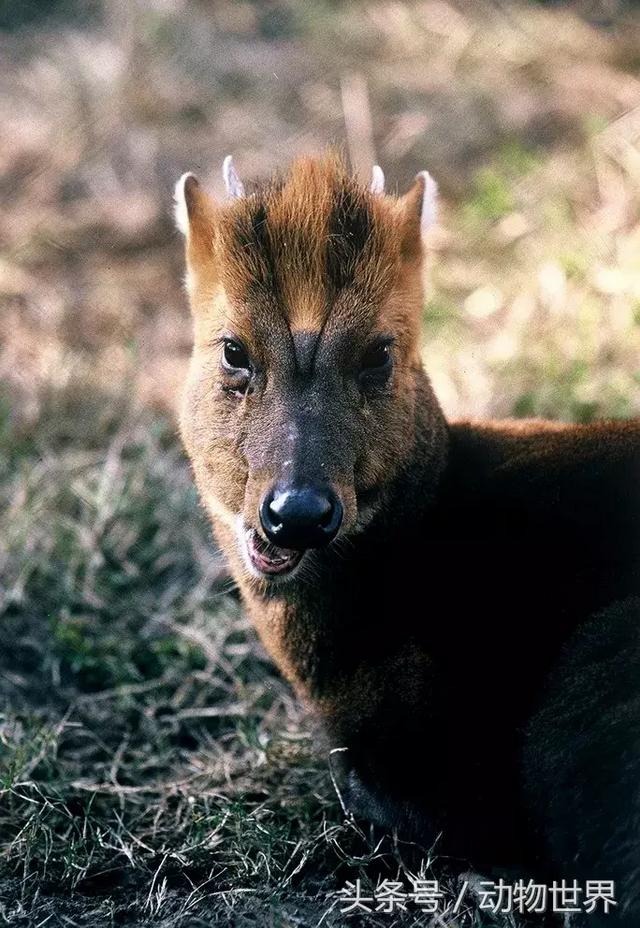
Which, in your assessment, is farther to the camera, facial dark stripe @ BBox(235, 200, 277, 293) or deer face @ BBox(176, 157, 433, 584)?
facial dark stripe @ BBox(235, 200, 277, 293)

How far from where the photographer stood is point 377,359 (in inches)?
136

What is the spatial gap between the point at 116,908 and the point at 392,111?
6.21 m

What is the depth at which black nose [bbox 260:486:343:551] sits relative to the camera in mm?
3086

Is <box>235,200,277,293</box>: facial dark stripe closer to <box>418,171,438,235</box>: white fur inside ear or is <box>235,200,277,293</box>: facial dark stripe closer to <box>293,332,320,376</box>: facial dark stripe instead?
<box>293,332,320,376</box>: facial dark stripe

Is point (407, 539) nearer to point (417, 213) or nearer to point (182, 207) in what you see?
point (417, 213)

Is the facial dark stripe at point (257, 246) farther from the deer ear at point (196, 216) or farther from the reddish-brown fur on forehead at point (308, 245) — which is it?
the deer ear at point (196, 216)

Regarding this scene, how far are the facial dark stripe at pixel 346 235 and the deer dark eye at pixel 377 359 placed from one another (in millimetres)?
202

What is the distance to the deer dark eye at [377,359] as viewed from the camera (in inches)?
135

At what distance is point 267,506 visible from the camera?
3.15 metres

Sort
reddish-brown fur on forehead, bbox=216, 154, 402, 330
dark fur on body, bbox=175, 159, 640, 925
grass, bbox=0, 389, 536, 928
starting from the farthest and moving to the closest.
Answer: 1. grass, bbox=0, 389, 536, 928
2. reddish-brown fur on forehead, bbox=216, 154, 402, 330
3. dark fur on body, bbox=175, 159, 640, 925

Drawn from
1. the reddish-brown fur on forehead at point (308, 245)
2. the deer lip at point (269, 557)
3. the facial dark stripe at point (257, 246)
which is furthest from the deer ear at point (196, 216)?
the deer lip at point (269, 557)

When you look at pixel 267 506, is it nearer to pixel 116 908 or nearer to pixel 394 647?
pixel 394 647

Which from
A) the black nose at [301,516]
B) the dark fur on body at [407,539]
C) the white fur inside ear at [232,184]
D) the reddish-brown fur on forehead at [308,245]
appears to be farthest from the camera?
the white fur inside ear at [232,184]

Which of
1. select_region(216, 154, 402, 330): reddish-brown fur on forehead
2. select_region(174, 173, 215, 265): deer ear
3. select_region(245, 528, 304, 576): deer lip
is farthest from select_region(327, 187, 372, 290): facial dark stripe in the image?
select_region(245, 528, 304, 576): deer lip
